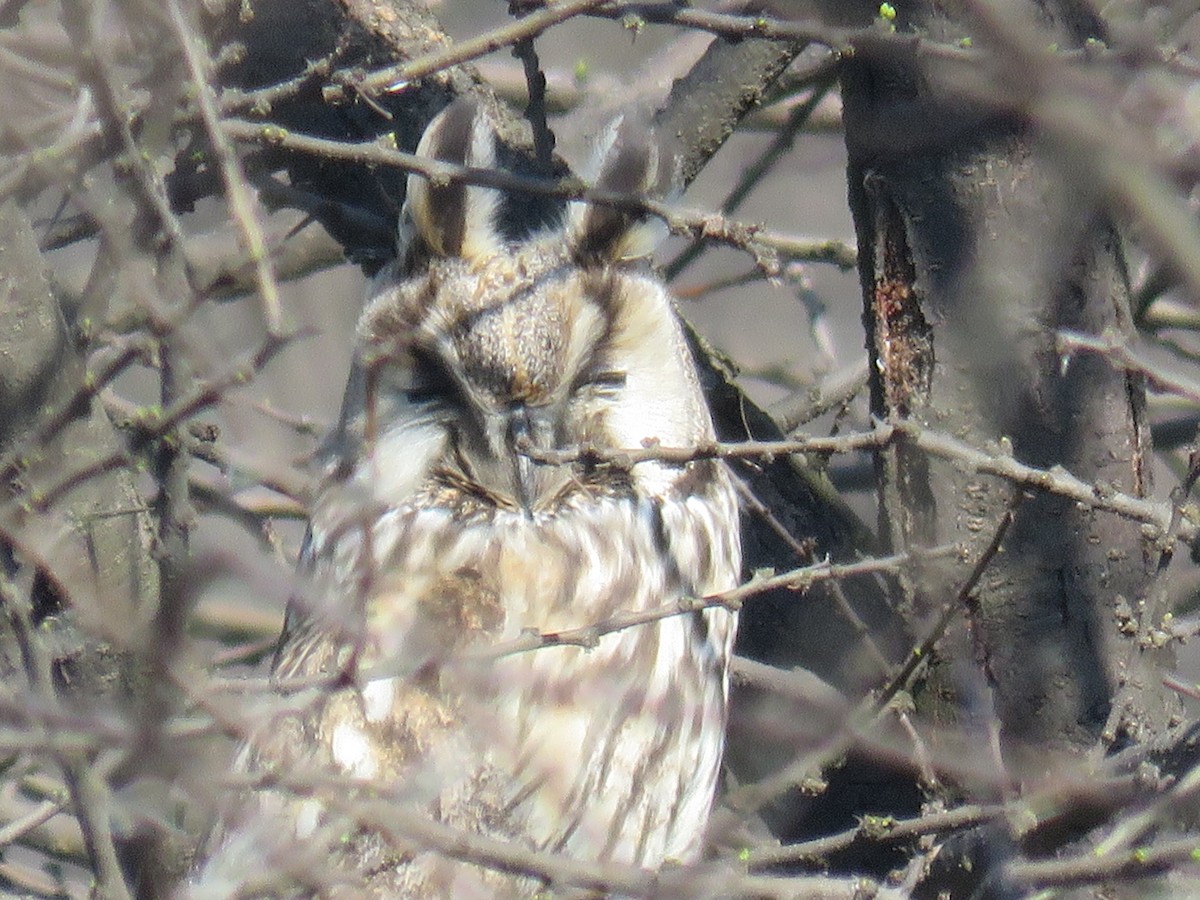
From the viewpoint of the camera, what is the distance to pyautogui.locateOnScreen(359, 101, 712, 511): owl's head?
7.69 feet

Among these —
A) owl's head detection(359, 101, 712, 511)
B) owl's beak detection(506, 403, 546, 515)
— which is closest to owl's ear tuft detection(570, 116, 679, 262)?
owl's head detection(359, 101, 712, 511)

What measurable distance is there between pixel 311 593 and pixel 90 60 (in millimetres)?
459

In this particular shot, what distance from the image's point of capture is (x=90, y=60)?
1303 millimetres

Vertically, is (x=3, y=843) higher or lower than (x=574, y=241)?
lower

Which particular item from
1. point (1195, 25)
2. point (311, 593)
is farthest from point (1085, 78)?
point (1195, 25)

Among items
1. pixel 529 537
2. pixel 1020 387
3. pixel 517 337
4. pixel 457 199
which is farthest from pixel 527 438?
pixel 1020 387

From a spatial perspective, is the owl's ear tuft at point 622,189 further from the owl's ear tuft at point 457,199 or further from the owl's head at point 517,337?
the owl's ear tuft at point 457,199

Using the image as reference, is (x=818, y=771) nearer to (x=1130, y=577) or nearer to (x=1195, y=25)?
(x=1130, y=577)

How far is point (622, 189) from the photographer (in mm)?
2434

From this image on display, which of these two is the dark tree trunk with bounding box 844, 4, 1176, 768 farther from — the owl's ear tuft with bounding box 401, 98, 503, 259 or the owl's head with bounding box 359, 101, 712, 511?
the owl's ear tuft with bounding box 401, 98, 503, 259

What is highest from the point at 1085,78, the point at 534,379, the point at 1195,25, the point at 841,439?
the point at 1085,78

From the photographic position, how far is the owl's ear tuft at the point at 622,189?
8.08ft

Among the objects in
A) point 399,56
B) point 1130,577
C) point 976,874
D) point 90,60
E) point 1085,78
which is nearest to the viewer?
point 1085,78

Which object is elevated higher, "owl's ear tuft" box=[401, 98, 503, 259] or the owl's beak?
"owl's ear tuft" box=[401, 98, 503, 259]
